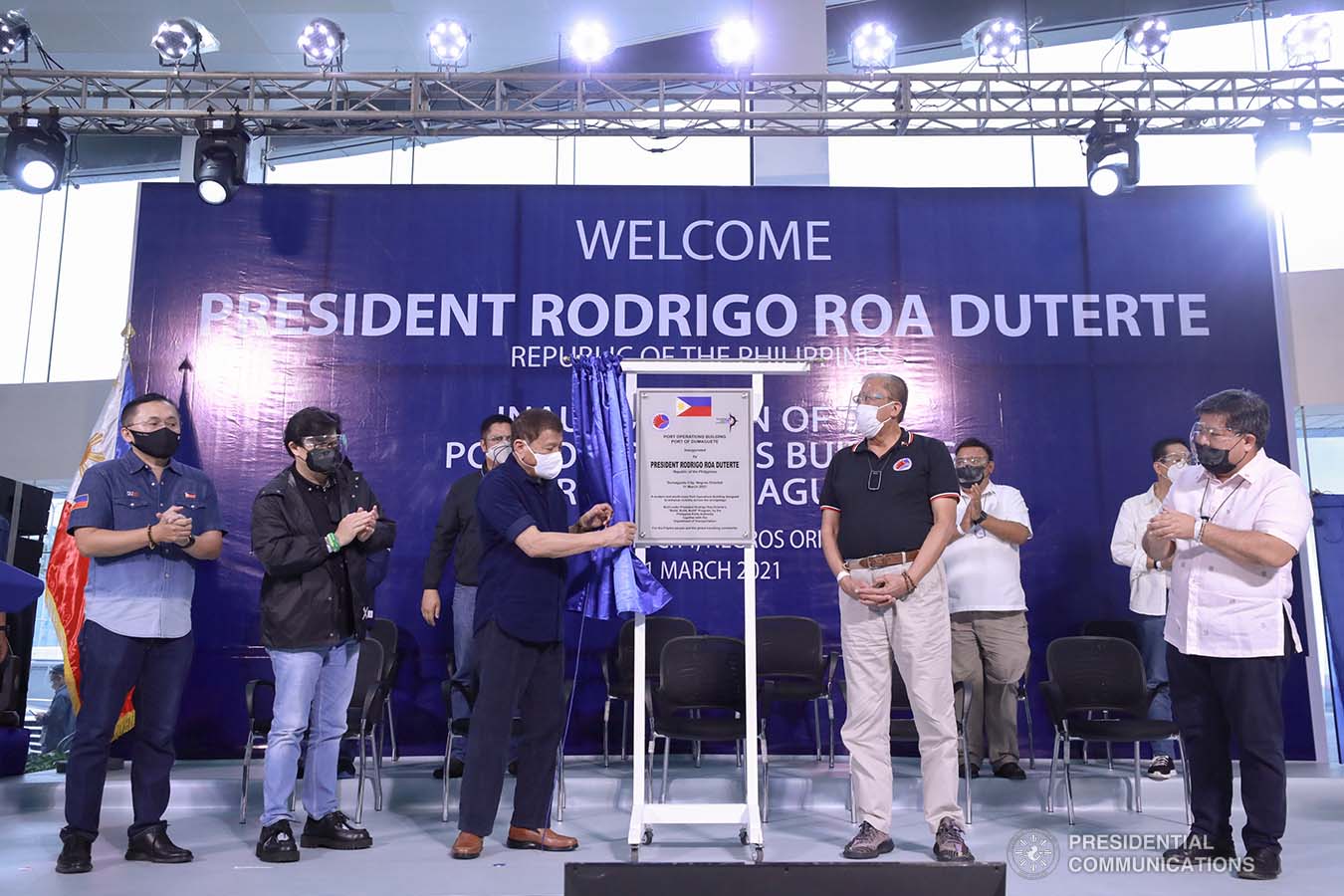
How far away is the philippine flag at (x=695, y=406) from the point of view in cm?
376

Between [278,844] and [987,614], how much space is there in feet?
11.2

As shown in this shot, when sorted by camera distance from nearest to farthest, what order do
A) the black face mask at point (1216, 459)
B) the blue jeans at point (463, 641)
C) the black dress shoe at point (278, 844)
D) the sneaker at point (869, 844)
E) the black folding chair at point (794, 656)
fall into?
the black face mask at point (1216, 459)
the sneaker at point (869, 844)
the black dress shoe at point (278, 844)
the blue jeans at point (463, 641)
the black folding chair at point (794, 656)

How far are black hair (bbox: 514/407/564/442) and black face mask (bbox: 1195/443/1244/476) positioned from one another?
2.16m

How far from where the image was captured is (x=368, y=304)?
20.9 feet

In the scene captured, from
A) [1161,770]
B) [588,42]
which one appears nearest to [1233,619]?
[1161,770]

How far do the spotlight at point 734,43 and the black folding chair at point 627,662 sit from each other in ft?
10.8

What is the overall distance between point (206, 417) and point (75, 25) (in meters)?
3.81

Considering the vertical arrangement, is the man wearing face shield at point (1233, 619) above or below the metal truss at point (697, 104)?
below

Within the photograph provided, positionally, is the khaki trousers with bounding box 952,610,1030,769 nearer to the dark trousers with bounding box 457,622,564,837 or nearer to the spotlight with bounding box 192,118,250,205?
the dark trousers with bounding box 457,622,564,837

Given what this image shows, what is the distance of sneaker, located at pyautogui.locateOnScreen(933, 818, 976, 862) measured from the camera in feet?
11.5

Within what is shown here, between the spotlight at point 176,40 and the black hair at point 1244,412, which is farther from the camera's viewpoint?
the spotlight at point 176,40

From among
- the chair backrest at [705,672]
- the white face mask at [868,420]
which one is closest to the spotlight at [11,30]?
Result: the chair backrest at [705,672]

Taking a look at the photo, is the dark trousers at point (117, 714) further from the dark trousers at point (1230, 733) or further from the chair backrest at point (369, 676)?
the dark trousers at point (1230, 733)

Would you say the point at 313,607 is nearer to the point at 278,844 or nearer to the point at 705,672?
the point at 278,844
